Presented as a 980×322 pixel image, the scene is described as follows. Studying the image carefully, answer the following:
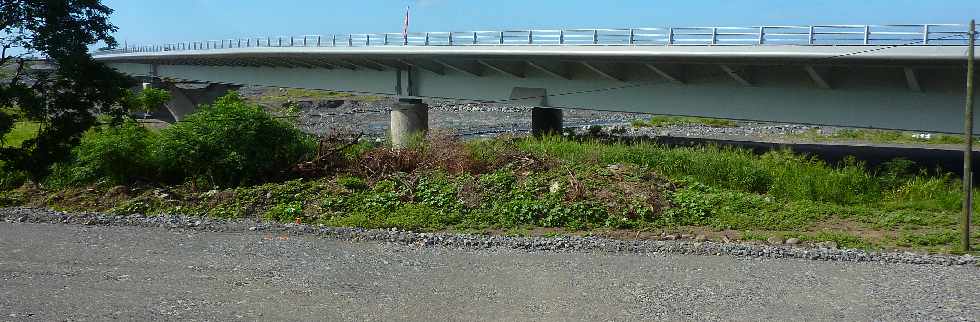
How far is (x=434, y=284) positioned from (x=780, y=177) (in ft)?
30.8

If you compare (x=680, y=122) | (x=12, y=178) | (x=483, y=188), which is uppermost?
(x=680, y=122)

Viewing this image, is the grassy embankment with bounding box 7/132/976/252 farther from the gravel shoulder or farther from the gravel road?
the gravel road

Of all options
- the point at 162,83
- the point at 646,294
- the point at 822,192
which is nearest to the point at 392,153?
the point at 822,192

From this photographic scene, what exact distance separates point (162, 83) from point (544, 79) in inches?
1787

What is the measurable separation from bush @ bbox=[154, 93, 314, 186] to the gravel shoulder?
5131 millimetres

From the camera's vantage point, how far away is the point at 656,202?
1332cm

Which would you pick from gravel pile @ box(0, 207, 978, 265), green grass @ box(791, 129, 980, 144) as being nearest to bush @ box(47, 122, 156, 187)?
gravel pile @ box(0, 207, 978, 265)

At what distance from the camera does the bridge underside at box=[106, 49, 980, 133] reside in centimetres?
1762

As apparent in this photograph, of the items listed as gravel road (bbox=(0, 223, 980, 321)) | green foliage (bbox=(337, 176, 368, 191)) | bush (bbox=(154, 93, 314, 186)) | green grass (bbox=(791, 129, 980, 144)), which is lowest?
gravel road (bbox=(0, 223, 980, 321))

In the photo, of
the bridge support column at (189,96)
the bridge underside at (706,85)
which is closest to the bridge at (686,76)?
the bridge underside at (706,85)

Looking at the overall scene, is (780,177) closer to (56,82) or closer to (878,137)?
(56,82)

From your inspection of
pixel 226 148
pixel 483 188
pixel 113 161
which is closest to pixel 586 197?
pixel 483 188

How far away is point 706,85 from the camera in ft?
70.9

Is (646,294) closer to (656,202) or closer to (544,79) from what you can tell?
(656,202)
